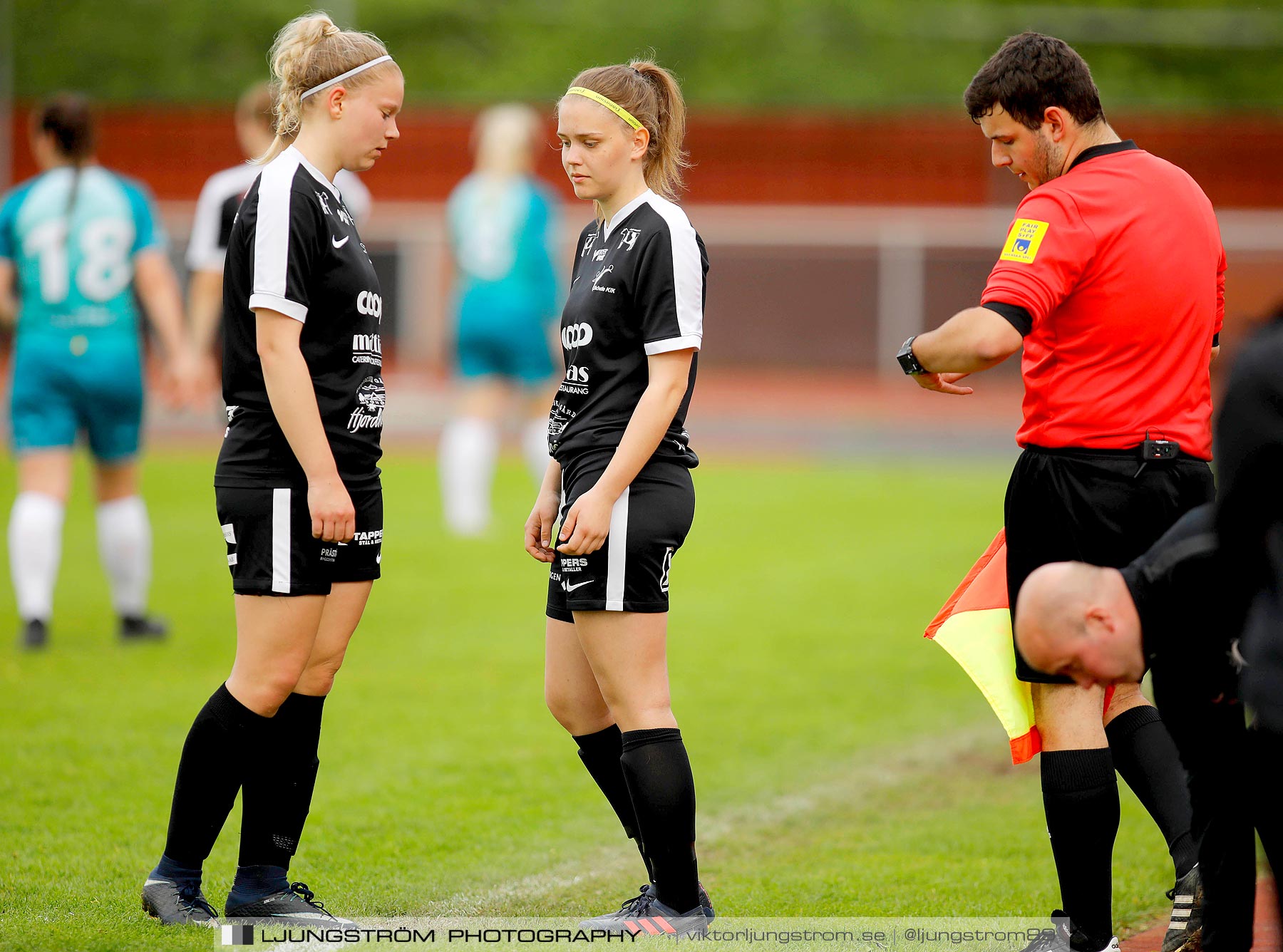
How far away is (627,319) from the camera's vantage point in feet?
11.3

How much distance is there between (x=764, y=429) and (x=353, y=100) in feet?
49.7

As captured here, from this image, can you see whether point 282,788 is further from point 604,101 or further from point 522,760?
point 522,760

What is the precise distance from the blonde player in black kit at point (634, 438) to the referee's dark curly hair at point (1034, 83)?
77cm

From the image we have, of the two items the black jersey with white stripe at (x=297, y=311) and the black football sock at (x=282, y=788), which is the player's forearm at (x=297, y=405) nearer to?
the black jersey with white stripe at (x=297, y=311)

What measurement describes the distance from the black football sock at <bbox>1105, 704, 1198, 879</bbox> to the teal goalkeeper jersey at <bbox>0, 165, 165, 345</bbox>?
522 cm

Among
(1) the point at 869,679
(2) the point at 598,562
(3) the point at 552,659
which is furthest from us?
(1) the point at 869,679

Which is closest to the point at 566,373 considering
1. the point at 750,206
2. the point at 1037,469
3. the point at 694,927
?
the point at 1037,469

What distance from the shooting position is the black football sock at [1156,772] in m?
3.71

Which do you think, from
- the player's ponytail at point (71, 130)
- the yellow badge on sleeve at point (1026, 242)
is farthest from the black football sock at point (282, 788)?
the player's ponytail at point (71, 130)

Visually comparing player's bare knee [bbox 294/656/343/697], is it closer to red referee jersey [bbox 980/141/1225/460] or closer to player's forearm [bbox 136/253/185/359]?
red referee jersey [bbox 980/141/1225/460]

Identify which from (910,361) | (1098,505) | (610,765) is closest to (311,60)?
(910,361)

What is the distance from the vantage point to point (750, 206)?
2648 centimetres

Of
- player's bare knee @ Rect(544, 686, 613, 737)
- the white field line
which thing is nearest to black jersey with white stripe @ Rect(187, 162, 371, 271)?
the white field line

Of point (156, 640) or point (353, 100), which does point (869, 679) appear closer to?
point (156, 640)
